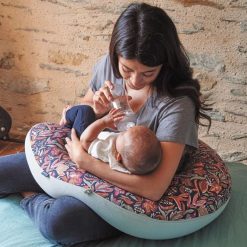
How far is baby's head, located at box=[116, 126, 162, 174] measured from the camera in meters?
1.14

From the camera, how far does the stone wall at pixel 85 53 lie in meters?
1.94

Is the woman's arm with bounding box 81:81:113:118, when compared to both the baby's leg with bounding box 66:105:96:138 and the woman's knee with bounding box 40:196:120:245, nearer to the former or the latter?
the baby's leg with bounding box 66:105:96:138

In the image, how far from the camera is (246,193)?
1.57 m

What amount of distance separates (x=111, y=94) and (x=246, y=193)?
734 mm

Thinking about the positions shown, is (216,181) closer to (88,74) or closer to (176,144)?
(176,144)

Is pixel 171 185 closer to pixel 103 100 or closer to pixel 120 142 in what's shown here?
pixel 120 142

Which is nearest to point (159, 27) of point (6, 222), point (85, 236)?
point (85, 236)

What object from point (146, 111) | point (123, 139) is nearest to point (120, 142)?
point (123, 139)

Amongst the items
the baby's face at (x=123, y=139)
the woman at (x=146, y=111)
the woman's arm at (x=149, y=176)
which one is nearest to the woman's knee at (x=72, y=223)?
the woman at (x=146, y=111)

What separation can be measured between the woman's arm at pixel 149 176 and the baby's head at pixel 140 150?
0.03m

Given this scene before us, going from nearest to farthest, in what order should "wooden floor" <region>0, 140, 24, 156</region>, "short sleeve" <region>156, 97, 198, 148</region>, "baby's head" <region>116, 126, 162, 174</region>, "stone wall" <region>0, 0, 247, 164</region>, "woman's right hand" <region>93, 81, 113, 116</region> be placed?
"baby's head" <region>116, 126, 162, 174</region>, "short sleeve" <region>156, 97, 198, 148</region>, "woman's right hand" <region>93, 81, 113, 116</region>, "stone wall" <region>0, 0, 247, 164</region>, "wooden floor" <region>0, 140, 24, 156</region>

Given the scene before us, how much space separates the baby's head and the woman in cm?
4

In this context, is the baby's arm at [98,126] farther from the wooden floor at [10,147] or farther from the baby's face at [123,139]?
the wooden floor at [10,147]

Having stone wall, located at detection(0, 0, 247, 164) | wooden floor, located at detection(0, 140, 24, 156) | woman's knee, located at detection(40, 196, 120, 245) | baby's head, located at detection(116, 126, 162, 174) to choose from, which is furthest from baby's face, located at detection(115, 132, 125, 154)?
wooden floor, located at detection(0, 140, 24, 156)
